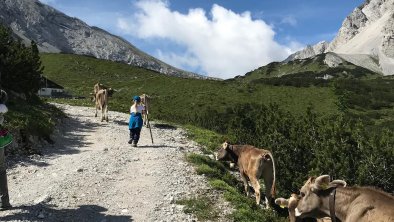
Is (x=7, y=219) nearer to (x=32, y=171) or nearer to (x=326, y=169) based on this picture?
(x=32, y=171)

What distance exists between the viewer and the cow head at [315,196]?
8.20 m

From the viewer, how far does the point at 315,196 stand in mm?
8398

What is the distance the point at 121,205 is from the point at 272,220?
14.6ft

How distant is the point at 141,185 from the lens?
1538 centimetres

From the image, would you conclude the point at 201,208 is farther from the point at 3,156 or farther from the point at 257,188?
the point at 3,156

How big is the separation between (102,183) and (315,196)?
8689mm

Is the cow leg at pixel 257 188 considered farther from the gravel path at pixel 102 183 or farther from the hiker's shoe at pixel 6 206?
the hiker's shoe at pixel 6 206

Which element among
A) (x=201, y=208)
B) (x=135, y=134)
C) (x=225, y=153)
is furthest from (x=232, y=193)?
(x=135, y=134)

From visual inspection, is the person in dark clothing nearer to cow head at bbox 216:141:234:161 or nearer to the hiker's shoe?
the hiker's shoe

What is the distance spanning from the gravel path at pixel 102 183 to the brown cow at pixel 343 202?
198 inches

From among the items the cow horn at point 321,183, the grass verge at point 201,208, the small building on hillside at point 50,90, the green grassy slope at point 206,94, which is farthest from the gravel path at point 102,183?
the small building on hillside at point 50,90

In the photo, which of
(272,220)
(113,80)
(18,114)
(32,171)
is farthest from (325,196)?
(113,80)

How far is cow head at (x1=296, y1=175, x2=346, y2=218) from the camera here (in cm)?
820

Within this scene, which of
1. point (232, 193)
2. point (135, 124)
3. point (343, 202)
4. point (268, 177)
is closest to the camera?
point (343, 202)
